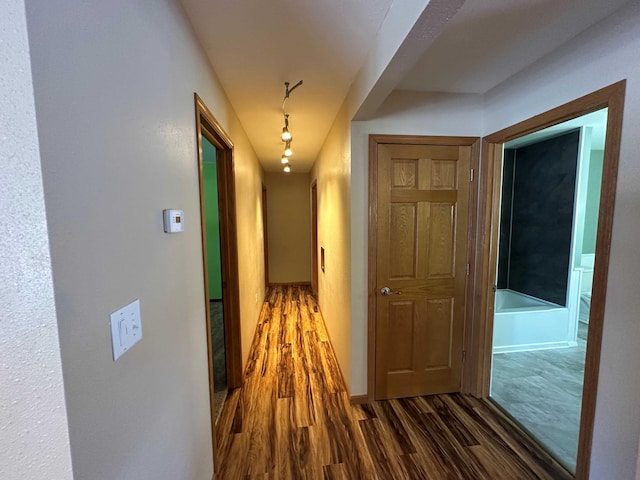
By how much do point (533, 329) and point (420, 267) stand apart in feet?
6.37

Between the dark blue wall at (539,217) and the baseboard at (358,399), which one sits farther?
the dark blue wall at (539,217)

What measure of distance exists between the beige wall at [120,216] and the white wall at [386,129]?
3.84 feet

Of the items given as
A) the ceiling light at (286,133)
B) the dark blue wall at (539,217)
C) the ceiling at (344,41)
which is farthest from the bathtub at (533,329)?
the ceiling light at (286,133)

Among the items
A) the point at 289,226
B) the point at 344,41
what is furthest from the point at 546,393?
the point at 289,226

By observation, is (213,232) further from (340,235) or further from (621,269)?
(621,269)

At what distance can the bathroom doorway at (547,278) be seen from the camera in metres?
2.17

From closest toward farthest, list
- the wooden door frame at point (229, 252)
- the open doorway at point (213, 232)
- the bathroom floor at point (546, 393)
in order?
the bathroom floor at point (546, 393) < the wooden door frame at point (229, 252) < the open doorway at point (213, 232)

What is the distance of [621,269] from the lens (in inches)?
47.3

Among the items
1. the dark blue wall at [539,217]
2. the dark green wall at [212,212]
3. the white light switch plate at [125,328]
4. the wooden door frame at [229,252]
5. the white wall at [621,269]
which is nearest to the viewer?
the white light switch plate at [125,328]

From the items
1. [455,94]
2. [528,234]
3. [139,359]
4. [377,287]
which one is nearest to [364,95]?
[455,94]

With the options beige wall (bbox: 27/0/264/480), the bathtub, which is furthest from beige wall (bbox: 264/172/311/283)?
beige wall (bbox: 27/0/264/480)

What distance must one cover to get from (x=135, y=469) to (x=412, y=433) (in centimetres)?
175

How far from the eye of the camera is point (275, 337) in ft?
11.0

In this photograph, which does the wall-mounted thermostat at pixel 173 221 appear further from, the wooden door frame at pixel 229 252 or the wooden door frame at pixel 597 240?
the wooden door frame at pixel 597 240
